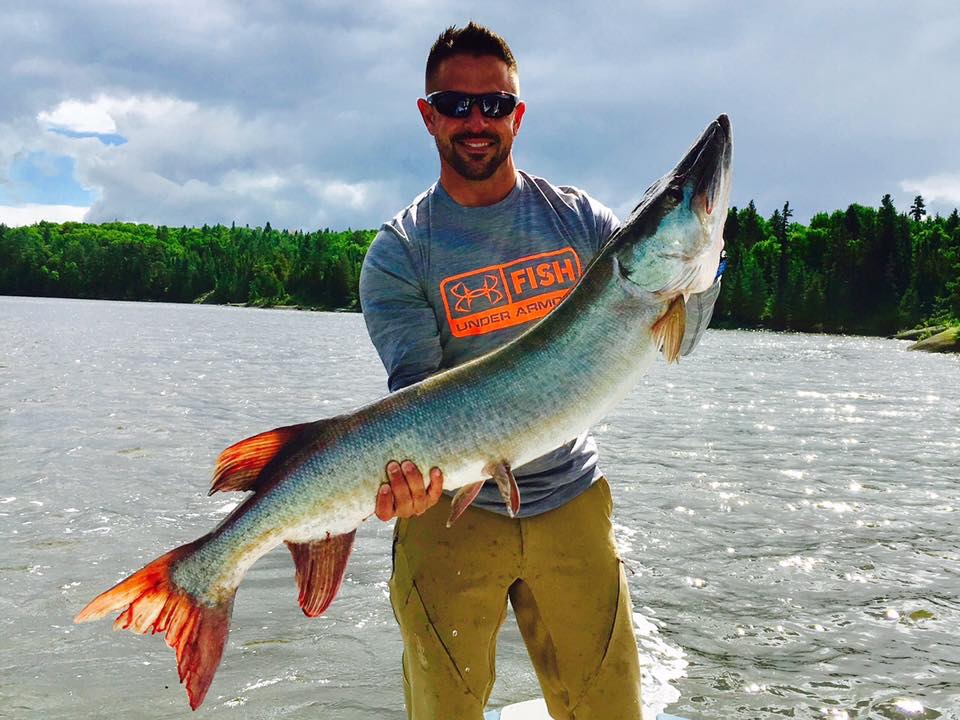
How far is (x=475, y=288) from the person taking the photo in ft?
11.0

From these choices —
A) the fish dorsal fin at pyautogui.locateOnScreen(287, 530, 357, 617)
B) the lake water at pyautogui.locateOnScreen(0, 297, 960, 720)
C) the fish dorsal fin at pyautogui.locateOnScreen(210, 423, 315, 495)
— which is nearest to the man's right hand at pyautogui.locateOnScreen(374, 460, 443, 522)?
the fish dorsal fin at pyautogui.locateOnScreen(287, 530, 357, 617)

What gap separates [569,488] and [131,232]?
694ft

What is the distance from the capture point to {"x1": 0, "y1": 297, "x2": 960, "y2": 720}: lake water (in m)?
5.52

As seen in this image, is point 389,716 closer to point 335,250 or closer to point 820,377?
point 820,377

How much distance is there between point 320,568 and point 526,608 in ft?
3.03

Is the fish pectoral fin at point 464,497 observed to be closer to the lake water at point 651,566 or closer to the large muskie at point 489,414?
the large muskie at point 489,414

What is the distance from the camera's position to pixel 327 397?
2016cm

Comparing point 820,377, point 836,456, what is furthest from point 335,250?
point 836,456

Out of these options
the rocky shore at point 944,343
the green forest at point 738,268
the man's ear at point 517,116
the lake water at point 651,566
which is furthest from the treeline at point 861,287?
the man's ear at point 517,116

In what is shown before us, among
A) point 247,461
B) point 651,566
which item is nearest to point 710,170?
point 247,461

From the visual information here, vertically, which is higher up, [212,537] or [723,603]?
[212,537]

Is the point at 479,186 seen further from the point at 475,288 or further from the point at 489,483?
the point at 489,483

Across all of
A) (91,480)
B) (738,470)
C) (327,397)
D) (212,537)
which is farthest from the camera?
(327,397)

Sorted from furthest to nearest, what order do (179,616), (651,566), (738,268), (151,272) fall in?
(151,272), (738,268), (651,566), (179,616)
